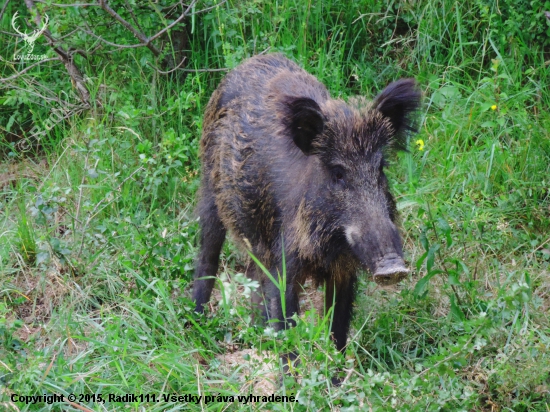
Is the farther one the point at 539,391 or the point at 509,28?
the point at 509,28

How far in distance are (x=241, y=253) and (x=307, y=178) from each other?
1490mm

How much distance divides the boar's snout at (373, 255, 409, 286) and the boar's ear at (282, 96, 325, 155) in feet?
2.92

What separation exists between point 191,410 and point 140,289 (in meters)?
1.31

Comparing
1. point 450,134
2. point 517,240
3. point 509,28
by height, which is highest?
point 509,28

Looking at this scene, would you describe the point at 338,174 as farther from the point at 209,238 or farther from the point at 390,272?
the point at 209,238

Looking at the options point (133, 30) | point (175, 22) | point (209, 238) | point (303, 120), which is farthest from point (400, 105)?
point (133, 30)

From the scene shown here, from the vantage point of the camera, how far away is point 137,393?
12.5 ft

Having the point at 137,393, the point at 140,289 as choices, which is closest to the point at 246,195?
the point at 140,289

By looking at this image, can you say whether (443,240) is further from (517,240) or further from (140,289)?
(140,289)

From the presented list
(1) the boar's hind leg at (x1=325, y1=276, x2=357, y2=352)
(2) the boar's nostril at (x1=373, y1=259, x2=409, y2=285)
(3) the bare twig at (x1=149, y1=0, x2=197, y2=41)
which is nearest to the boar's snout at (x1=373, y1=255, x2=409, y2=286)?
(2) the boar's nostril at (x1=373, y1=259, x2=409, y2=285)

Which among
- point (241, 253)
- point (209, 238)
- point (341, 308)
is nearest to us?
point (341, 308)

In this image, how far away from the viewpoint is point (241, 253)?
580 cm

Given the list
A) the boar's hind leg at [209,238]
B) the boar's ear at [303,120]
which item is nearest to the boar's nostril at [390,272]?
the boar's ear at [303,120]

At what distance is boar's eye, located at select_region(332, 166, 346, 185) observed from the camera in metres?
4.28
